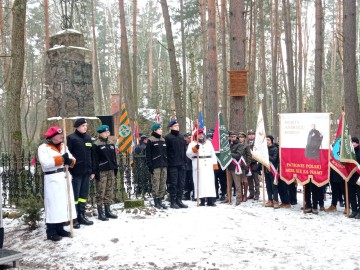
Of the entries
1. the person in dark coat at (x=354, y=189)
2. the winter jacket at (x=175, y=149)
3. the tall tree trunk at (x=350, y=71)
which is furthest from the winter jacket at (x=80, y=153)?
the tall tree trunk at (x=350, y=71)

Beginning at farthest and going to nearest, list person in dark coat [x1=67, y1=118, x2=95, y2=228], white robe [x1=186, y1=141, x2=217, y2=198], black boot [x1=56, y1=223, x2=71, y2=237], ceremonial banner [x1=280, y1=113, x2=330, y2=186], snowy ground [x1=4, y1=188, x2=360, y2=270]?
1. white robe [x1=186, y1=141, x2=217, y2=198]
2. ceremonial banner [x1=280, y1=113, x2=330, y2=186]
3. person in dark coat [x1=67, y1=118, x2=95, y2=228]
4. black boot [x1=56, y1=223, x2=71, y2=237]
5. snowy ground [x1=4, y1=188, x2=360, y2=270]

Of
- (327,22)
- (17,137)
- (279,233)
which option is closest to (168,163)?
(279,233)

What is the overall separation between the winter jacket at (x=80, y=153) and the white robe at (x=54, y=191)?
0.40 meters

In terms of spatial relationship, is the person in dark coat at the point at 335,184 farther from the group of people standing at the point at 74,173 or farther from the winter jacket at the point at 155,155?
the group of people standing at the point at 74,173

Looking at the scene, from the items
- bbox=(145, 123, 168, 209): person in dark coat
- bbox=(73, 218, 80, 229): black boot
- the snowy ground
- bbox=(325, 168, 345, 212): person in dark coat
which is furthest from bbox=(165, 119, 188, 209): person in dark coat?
bbox=(325, 168, 345, 212): person in dark coat

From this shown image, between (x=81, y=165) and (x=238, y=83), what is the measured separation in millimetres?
5055

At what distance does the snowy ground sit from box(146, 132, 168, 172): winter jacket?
924 mm

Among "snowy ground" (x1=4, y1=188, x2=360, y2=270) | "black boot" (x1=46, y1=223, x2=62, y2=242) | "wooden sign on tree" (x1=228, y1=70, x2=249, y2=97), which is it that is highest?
"wooden sign on tree" (x1=228, y1=70, x2=249, y2=97)

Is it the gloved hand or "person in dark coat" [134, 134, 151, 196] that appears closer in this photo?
the gloved hand

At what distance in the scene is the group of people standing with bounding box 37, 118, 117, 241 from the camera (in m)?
7.36

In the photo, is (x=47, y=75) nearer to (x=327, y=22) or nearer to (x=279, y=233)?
(x=279, y=233)

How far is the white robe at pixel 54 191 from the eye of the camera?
7.32m

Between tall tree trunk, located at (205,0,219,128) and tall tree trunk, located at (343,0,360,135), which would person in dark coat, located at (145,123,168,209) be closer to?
tall tree trunk, located at (343,0,360,135)

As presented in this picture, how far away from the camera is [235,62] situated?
37.7 ft
